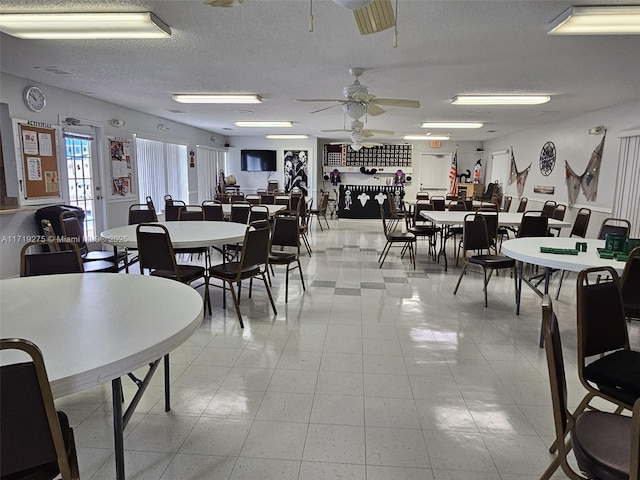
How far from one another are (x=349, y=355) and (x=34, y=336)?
85.0 inches

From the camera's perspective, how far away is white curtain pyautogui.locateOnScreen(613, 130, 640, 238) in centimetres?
577

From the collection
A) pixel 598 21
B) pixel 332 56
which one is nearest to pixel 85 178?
pixel 332 56

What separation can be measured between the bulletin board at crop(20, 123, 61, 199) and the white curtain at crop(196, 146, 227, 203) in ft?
16.7

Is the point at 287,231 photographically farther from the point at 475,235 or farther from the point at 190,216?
the point at 475,235

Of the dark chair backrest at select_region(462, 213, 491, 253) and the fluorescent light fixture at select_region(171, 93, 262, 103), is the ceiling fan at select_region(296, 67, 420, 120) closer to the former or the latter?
the dark chair backrest at select_region(462, 213, 491, 253)

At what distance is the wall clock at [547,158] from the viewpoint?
8117 mm

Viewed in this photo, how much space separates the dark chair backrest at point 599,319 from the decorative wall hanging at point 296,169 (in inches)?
424

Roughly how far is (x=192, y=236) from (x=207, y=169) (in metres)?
8.08

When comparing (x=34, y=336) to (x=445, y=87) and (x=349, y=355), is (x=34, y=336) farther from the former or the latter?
(x=445, y=87)

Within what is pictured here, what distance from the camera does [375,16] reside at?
2291 millimetres

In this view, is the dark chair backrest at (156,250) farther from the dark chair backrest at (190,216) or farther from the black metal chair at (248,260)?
the dark chair backrest at (190,216)

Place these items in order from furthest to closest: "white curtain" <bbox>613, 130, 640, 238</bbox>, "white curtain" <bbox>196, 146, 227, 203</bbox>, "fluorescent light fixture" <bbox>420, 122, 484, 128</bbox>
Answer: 1. "white curtain" <bbox>196, 146, 227, 203</bbox>
2. "fluorescent light fixture" <bbox>420, 122, 484, 128</bbox>
3. "white curtain" <bbox>613, 130, 640, 238</bbox>

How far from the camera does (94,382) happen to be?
112 cm

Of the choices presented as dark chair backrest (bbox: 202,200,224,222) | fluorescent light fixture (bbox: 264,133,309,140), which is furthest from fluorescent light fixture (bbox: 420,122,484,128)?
dark chair backrest (bbox: 202,200,224,222)
